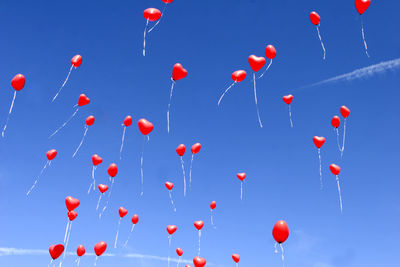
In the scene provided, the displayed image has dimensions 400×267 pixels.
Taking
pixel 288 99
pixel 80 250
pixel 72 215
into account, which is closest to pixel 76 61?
pixel 72 215

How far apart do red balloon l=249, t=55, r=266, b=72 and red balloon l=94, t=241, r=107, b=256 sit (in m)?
10.2

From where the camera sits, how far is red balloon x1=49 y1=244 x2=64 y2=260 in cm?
1520

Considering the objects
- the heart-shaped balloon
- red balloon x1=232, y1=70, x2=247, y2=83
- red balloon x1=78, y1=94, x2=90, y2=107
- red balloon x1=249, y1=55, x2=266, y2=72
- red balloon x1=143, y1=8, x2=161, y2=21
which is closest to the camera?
red balloon x1=143, y1=8, x2=161, y2=21

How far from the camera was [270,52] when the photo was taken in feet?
47.5

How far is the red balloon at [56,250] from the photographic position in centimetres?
1520

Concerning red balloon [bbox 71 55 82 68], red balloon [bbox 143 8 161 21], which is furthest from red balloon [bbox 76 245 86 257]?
red balloon [bbox 143 8 161 21]

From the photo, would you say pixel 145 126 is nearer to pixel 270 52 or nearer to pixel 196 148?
pixel 196 148

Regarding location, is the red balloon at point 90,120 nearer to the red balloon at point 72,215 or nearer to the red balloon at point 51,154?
the red balloon at point 51,154

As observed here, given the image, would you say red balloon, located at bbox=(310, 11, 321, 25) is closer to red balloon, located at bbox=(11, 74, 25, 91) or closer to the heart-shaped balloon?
the heart-shaped balloon

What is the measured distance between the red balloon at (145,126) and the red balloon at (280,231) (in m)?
6.18

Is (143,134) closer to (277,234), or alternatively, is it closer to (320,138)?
(277,234)

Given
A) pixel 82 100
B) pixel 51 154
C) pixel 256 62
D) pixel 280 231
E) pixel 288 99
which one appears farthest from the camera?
pixel 51 154

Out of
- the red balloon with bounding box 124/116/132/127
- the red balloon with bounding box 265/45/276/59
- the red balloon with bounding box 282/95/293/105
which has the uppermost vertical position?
the red balloon with bounding box 265/45/276/59

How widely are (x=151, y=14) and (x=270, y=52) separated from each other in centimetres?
450
